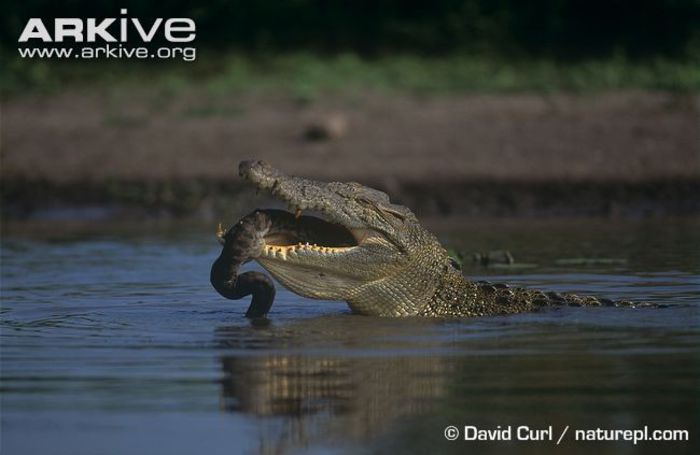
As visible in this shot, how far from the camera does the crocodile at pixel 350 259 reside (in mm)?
8852

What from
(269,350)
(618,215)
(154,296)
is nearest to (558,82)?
(618,215)

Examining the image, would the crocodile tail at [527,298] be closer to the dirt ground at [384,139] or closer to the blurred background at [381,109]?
the blurred background at [381,109]

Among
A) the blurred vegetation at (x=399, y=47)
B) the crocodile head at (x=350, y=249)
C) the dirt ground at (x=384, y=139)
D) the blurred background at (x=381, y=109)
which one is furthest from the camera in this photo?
the blurred vegetation at (x=399, y=47)

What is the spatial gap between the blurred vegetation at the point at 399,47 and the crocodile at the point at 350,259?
33.7ft

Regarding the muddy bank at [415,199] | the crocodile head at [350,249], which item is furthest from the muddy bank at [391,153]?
the crocodile head at [350,249]

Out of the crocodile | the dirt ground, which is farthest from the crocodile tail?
the dirt ground

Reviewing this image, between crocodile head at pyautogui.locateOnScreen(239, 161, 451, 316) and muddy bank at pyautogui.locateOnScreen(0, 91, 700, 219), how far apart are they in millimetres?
7558

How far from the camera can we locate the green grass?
19.7 m

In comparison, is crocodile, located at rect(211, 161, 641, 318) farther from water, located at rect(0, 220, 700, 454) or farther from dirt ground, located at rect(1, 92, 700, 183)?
dirt ground, located at rect(1, 92, 700, 183)

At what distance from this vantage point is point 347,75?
20.4 m

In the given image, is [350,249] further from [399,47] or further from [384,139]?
[399,47]

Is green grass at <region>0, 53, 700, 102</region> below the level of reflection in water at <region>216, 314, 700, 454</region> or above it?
above

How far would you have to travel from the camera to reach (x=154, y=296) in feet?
35.6

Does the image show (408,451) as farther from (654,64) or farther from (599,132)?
(654,64)
